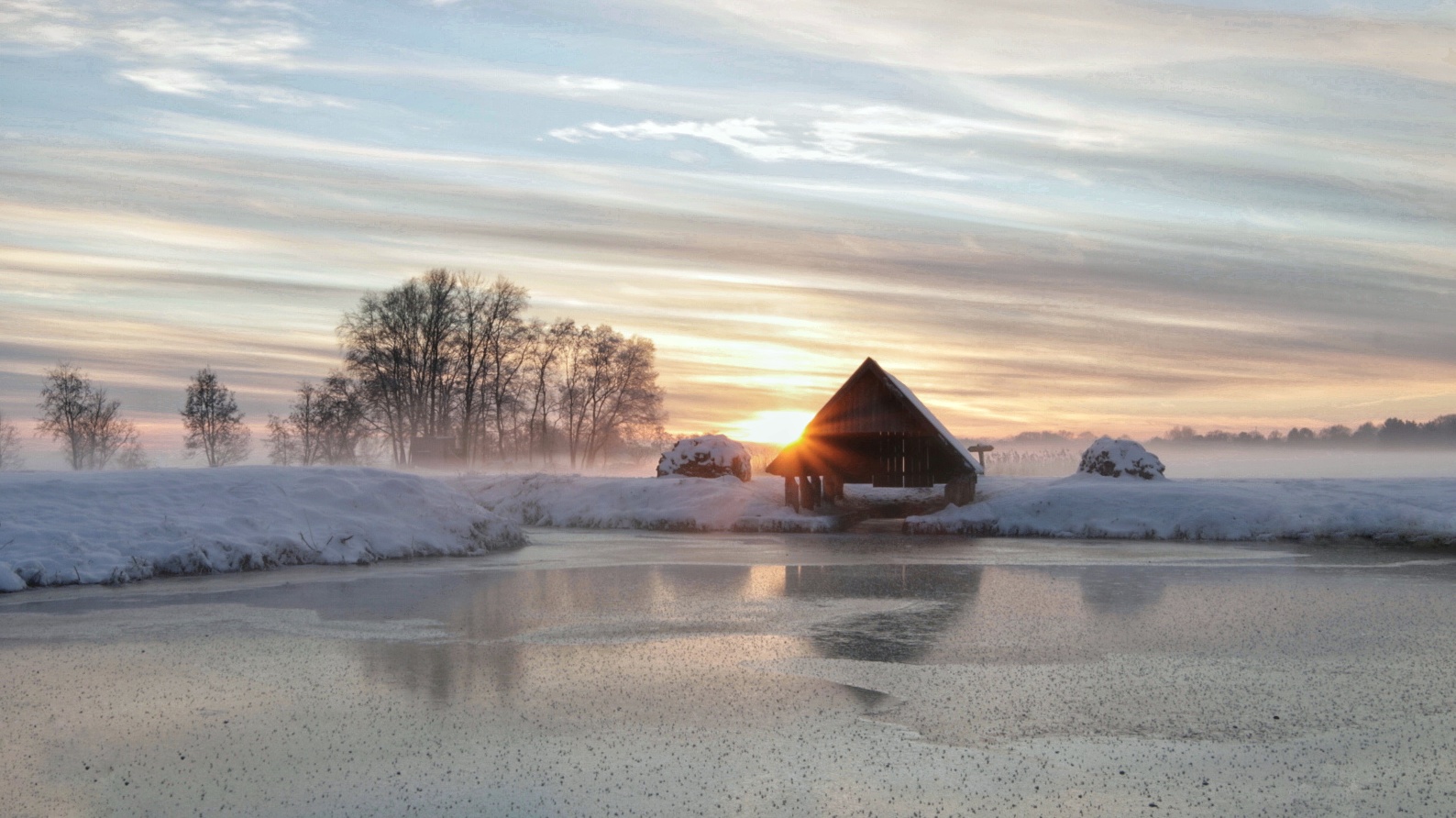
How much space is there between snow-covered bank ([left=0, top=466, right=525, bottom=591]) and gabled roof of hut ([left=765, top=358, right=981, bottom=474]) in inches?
486

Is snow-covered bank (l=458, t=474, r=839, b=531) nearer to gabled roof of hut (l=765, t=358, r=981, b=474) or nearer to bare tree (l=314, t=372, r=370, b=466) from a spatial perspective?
gabled roof of hut (l=765, t=358, r=981, b=474)

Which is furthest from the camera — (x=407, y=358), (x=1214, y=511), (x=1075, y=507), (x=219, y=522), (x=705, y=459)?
(x=407, y=358)

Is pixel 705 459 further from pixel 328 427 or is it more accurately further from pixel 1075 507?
pixel 328 427

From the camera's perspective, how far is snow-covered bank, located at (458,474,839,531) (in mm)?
34656

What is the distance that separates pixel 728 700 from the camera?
9633mm

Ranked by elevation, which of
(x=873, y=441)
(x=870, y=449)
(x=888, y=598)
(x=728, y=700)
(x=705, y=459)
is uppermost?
(x=873, y=441)

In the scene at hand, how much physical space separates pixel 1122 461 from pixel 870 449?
8145 millimetres

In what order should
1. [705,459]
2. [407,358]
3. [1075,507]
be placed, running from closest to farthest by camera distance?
[1075,507], [705,459], [407,358]

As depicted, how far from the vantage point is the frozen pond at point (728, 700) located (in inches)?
279

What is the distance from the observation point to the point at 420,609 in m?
15.4

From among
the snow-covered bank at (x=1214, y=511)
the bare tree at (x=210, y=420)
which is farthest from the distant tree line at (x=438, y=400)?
the snow-covered bank at (x=1214, y=511)

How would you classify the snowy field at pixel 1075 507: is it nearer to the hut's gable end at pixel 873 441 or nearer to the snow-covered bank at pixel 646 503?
the snow-covered bank at pixel 646 503

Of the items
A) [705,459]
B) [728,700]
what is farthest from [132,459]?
[728,700]

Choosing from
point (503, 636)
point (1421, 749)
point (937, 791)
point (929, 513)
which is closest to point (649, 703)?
point (937, 791)
